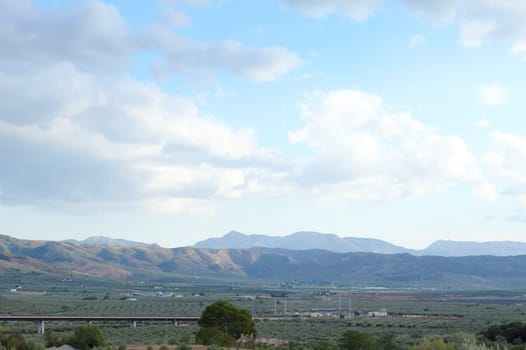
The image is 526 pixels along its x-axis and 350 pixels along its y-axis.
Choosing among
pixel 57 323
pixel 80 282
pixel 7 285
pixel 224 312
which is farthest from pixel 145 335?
pixel 80 282

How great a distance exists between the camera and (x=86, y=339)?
3441 cm

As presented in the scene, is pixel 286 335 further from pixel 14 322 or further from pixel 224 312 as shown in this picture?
pixel 14 322

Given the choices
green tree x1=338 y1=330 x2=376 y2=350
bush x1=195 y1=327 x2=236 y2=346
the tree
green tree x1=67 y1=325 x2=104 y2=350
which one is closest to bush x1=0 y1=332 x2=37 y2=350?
green tree x1=67 y1=325 x2=104 y2=350

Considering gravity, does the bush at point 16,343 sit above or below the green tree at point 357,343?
above

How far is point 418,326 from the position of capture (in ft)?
227

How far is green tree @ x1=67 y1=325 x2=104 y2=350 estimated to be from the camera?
112 feet

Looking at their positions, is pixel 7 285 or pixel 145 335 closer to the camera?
pixel 145 335

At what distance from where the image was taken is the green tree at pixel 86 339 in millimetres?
34000

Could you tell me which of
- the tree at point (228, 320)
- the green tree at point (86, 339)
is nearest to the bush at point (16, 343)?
the green tree at point (86, 339)

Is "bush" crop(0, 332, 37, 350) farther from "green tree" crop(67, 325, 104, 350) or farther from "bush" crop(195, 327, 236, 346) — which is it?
"bush" crop(195, 327, 236, 346)

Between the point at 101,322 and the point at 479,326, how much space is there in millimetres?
35746

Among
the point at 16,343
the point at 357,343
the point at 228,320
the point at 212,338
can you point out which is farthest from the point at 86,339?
the point at 228,320

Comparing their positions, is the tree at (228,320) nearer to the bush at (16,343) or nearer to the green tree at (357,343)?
the green tree at (357,343)

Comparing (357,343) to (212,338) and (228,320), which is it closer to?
(212,338)
